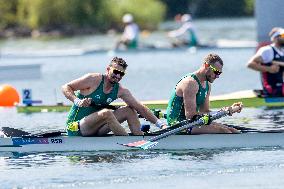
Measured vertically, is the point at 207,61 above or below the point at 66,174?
above

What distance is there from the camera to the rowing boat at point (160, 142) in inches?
642

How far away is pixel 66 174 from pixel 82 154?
154cm

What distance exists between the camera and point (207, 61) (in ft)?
52.6

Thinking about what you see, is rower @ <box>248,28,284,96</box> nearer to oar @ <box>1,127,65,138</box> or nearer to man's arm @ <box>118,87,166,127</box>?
man's arm @ <box>118,87,166,127</box>

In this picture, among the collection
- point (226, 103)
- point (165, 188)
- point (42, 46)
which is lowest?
point (165, 188)

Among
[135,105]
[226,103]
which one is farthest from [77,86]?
[226,103]

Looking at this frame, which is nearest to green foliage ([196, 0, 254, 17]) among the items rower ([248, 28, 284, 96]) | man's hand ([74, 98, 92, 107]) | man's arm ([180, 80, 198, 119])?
rower ([248, 28, 284, 96])

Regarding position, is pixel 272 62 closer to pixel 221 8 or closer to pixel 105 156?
pixel 105 156

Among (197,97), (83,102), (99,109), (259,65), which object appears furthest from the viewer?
(259,65)

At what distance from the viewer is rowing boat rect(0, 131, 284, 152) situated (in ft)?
53.5

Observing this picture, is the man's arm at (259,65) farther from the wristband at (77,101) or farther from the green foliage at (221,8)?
the green foliage at (221,8)

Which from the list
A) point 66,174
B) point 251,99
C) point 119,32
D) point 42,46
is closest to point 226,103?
point 251,99

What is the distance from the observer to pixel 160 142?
16.4m

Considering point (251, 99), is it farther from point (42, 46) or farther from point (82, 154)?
point (42, 46)
